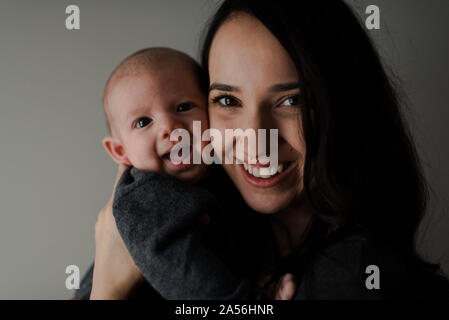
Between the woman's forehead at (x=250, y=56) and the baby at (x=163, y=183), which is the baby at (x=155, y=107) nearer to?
the baby at (x=163, y=183)

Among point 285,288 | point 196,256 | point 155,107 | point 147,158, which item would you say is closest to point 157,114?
point 155,107

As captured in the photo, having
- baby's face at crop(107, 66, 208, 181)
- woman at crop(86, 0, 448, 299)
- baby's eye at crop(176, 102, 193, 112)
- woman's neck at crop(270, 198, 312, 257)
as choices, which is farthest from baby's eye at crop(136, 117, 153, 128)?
woman's neck at crop(270, 198, 312, 257)

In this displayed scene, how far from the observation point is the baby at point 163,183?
86 centimetres

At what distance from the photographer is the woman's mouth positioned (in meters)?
1.02

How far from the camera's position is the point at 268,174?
1026mm

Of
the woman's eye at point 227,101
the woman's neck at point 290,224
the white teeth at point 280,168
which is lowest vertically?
the woman's neck at point 290,224

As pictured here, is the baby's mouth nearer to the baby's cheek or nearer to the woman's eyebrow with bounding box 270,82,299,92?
the baby's cheek

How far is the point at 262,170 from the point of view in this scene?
3.36 ft

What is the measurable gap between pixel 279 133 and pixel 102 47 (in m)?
0.95

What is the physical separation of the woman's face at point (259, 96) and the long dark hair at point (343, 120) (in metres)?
0.03

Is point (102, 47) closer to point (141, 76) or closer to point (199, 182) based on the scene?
point (141, 76)

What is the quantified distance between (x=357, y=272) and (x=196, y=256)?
1.19 feet

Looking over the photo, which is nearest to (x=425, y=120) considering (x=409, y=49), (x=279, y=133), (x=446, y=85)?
(x=446, y=85)

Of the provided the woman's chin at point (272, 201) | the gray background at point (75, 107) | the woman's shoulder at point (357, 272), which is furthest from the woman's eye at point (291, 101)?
the gray background at point (75, 107)
